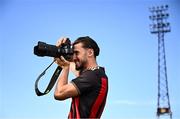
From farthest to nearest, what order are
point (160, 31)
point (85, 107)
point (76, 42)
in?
point (160, 31) < point (76, 42) < point (85, 107)

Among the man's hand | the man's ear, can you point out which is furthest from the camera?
the man's ear

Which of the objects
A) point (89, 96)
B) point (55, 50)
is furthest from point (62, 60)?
point (89, 96)

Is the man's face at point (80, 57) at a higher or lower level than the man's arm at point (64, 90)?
higher

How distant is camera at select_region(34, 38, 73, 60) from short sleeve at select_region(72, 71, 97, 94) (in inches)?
8.2

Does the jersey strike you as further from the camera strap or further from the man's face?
the camera strap

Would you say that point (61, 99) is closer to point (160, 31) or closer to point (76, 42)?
point (76, 42)

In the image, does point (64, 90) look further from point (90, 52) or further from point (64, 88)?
point (90, 52)

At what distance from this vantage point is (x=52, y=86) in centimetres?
360

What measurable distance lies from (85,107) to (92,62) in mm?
392

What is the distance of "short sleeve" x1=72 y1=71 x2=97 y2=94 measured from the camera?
3363 mm

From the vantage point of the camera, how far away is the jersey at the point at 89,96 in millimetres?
3334

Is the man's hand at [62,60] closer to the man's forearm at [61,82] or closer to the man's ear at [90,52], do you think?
the man's forearm at [61,82]

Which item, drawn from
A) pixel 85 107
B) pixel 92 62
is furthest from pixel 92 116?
pixel 92 62

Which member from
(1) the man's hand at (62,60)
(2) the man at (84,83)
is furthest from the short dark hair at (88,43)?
(1) the man's hand at (62,60)
